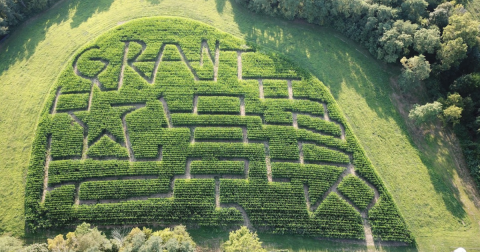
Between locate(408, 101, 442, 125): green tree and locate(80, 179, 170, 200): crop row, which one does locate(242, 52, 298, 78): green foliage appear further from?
locate(80, 179, 170, 200): crop row

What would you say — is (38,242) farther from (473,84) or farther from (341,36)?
(473,84)

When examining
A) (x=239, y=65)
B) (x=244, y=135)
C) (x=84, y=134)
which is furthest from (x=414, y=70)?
(x=84, y=134)

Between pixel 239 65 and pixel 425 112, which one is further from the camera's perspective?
pixel 239 65

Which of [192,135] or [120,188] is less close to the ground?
[192,135]

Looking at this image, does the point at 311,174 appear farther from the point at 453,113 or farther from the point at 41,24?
the point at 41,24

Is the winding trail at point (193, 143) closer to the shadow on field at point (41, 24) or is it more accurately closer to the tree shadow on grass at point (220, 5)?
the tree shadow on grass at point (220, 5)

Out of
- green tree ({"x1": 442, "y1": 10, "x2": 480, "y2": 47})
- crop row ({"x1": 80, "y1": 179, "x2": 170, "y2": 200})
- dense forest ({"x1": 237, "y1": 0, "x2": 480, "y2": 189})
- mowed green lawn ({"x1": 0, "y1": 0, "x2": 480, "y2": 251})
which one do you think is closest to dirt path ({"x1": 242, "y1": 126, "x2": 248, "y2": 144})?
crop row ({"x1": 80, "y1": 179, "x2": 170, "y2": 200})

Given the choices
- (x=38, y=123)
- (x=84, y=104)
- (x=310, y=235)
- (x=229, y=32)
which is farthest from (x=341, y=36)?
(x=38, y=123)
